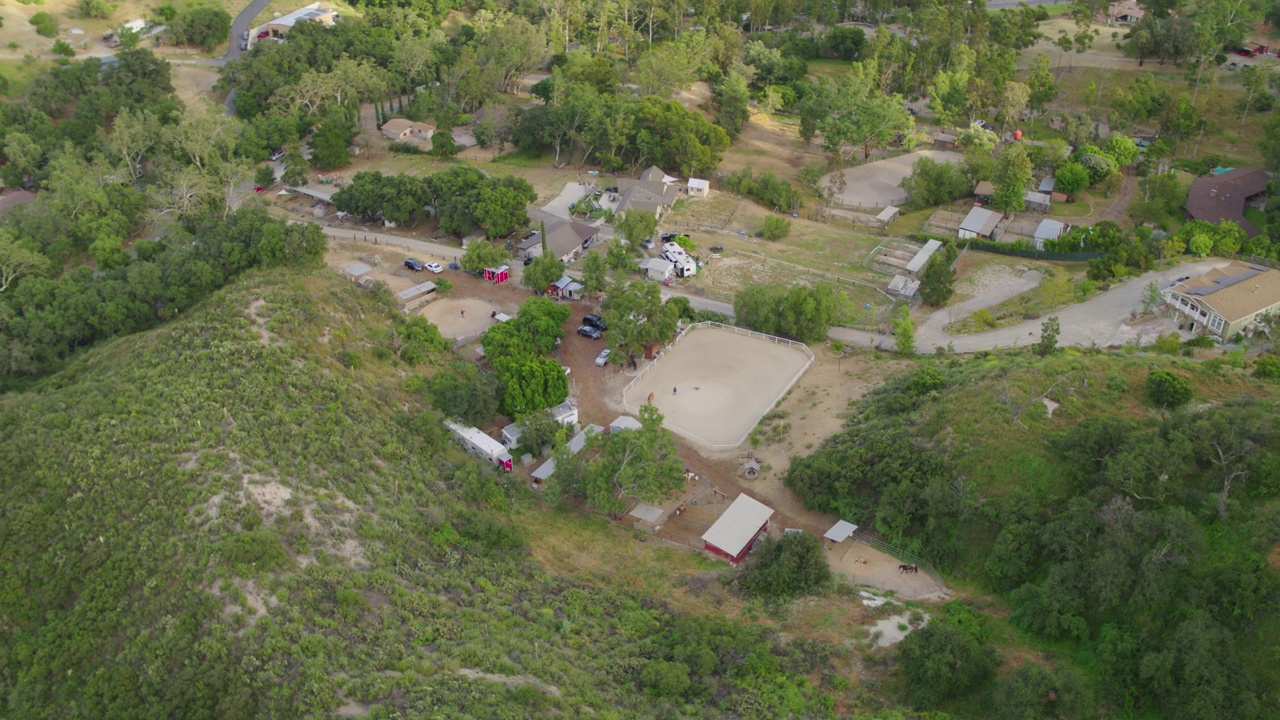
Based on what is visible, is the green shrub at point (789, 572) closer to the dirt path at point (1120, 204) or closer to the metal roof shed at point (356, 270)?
the metal roof shed at point (356, 270)

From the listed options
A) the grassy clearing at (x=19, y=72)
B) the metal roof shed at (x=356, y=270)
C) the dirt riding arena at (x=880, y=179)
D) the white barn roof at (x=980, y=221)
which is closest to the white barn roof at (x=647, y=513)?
the metal roof shed at (x=356, y=270)

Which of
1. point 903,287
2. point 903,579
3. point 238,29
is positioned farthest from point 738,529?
point 238,29

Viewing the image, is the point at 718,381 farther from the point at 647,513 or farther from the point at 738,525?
the point at 738,525

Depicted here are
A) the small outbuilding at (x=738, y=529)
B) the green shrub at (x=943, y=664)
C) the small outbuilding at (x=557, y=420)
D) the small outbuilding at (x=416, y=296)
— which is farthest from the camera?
the small outbuilding at (x=416, y=296)

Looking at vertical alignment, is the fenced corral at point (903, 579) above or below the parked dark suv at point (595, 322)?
above

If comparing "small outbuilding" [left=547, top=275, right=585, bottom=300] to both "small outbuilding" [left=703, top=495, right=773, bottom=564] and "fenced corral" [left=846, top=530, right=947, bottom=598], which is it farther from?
"fenced corral" [left=846, top=530, right=947, bottom=598]

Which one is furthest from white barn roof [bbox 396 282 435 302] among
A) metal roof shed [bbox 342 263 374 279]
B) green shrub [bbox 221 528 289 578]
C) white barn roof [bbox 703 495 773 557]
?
green shrub [bbox 221 528 289 578]
